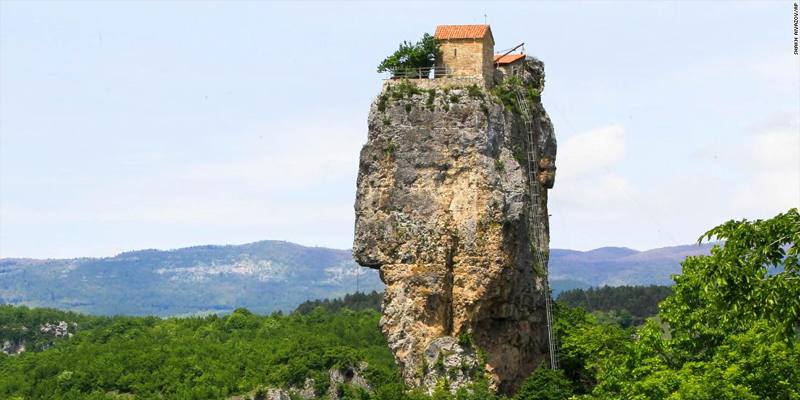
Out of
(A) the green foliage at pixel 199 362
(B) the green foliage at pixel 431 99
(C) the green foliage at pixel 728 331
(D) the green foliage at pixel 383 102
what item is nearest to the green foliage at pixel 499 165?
(B) the green foliage at pixel 431 99

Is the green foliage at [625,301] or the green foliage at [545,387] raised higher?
the green foliage at [625,301]

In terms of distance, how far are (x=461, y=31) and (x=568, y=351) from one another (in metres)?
14.7

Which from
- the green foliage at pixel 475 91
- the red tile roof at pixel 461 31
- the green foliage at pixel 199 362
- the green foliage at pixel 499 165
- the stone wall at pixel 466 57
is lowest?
the green foliage at pixel 199 362

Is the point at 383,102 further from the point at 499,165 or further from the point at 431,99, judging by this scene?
the point at 499,165

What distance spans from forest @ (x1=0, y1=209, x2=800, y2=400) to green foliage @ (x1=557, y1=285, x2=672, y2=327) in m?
66.0

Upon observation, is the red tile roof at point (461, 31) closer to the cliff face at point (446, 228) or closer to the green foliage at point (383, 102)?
the cliff face at point (446, 228)

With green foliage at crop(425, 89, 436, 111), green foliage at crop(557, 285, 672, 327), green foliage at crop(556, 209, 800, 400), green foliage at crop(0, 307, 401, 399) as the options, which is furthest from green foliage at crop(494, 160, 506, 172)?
green foliage at crop(557, 285, 672, 327)

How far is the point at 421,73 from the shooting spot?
54156 millimetres

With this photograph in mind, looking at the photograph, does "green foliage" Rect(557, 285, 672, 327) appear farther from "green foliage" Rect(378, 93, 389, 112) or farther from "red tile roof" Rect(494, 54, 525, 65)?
"green foliage" Rect(378, 93, 389, 112)

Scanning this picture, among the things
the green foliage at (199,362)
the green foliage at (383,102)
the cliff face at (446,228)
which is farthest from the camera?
the green foliage at (199,362)

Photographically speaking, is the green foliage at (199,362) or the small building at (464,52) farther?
the green foliage at (199,362)

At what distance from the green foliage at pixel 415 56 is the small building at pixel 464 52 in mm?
297

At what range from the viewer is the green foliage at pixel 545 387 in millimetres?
A: 51547

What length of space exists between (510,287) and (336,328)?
1817 inches
